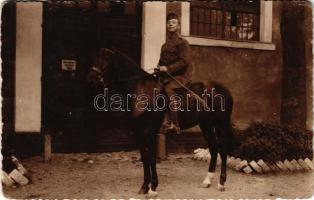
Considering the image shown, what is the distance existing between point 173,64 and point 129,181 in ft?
7.20

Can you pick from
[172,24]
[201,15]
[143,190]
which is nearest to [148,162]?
[143,190]

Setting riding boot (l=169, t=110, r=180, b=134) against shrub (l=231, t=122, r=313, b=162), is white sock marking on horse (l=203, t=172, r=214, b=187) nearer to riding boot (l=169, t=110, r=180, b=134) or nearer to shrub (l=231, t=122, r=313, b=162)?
riding boot (l=169, t=110, r=180, b=134)

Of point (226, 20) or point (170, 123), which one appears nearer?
point (170, 123)

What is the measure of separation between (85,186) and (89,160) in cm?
190

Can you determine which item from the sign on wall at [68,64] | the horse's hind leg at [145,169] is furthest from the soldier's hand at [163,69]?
the sign on wall at [68,64]

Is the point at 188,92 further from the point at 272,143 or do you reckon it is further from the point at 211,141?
the point at 272,143

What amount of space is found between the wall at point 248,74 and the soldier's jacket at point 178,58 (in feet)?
10.7

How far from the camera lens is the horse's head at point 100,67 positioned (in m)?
5.80

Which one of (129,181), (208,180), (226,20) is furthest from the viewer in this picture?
(226,20)

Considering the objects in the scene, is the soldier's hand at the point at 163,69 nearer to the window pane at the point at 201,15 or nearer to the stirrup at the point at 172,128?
the stirrup at the point at 172,128

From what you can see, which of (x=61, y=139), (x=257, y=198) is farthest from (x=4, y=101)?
(x=257, y=198)

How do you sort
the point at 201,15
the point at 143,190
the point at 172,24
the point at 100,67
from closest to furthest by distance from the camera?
the point at 100,67, the point at 143,190, the point at 172,24, the point at 201,15

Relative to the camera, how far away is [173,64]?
6578mm

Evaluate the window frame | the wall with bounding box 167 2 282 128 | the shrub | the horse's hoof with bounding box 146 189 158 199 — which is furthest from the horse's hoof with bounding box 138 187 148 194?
the window frame
